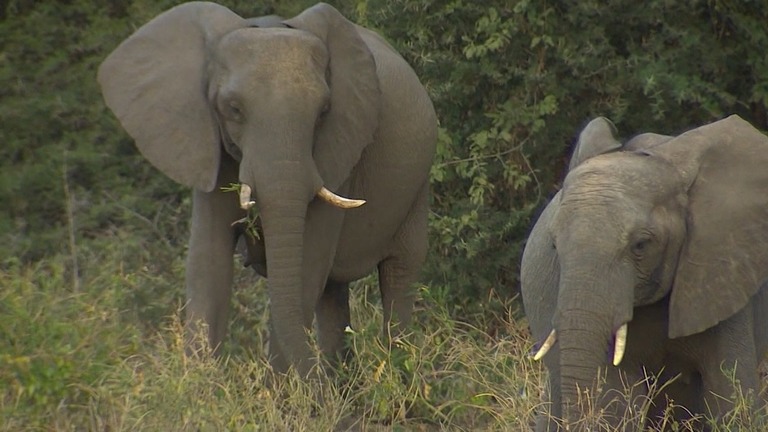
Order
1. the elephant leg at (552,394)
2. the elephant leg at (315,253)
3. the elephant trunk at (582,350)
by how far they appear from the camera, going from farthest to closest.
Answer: the elephant leg at (315,253) < the elephant leg at (552,394) < the elephant trunk at (582,350)

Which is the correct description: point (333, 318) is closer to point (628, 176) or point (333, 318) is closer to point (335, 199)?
point (335, 199)

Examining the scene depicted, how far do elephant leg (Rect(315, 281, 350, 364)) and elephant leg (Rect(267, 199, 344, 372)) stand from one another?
636 mm

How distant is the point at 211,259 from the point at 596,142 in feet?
6.13

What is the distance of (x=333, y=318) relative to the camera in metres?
8.43

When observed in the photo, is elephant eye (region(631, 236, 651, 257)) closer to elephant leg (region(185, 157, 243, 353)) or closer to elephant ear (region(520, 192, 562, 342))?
elephant ear (region(520, 192, 562, 342))

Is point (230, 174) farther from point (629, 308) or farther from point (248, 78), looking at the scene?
point (629, 308)

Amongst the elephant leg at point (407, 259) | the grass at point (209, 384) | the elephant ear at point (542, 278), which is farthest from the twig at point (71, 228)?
the elephant ear at point (542, 278)

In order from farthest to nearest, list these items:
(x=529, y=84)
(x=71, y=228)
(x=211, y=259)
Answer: (x=71, y=228) → (x=529, y=84) → (x=211, y=259)

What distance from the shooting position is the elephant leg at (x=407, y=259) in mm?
8539

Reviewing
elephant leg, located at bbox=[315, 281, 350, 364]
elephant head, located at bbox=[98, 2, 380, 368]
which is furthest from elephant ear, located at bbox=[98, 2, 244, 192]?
elephant leg, located at bbox=[315, 281, 350, 364]

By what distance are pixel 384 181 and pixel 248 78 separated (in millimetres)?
1246

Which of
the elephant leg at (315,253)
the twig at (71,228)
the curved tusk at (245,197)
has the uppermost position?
the curved tusk at (245,197)

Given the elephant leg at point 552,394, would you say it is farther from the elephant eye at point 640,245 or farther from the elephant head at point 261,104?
the elephant head at point 261,104

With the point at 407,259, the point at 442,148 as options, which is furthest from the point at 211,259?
the point at 442,148
